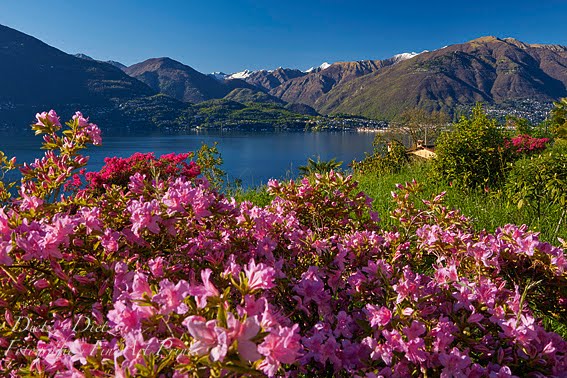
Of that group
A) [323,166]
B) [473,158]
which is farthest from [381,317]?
[473,158]

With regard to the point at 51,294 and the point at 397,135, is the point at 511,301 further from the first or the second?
the point at 397,135

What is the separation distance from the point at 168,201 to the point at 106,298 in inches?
18.5

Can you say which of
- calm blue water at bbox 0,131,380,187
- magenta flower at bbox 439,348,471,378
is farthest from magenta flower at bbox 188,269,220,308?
calm blue water at bbox 0,131,380,187

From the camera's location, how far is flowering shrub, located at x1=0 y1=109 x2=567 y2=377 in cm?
98

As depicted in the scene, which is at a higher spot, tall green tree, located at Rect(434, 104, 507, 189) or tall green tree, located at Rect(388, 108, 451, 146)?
tall green tree, located at Rect(388, 108, 451, 146)

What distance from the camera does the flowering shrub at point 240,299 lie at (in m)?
0.98

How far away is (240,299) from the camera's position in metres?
1.63

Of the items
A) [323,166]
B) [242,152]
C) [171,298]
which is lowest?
[242,152]

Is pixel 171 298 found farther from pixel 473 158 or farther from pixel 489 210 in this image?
pixel 473 158

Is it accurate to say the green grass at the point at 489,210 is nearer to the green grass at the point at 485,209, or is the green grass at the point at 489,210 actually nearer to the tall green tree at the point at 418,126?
the green grass at the point at 485,209

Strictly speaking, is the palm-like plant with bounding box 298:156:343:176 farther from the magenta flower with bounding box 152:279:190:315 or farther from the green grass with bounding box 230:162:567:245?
the magenta flower with bounding box 152:279:190:315

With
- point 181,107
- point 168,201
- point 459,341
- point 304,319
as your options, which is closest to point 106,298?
point 168,201

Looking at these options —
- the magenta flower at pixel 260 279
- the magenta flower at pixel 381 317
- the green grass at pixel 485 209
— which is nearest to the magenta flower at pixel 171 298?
the magenta flower at pixel 260 279

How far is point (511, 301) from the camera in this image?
1481mm
